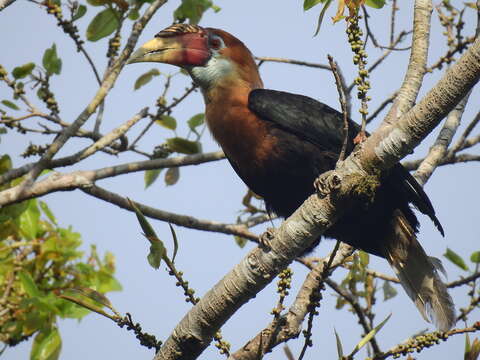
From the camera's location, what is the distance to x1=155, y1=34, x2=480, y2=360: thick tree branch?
272 centimetres

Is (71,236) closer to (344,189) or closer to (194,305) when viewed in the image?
(194,305)

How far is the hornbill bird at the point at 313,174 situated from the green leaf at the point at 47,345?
62.8 inches

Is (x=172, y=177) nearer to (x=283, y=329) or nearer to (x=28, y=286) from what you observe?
(x=28, y=286)

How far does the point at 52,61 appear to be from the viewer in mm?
4574

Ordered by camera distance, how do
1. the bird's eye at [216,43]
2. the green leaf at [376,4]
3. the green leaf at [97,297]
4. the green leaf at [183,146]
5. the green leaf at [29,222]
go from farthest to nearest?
the bird's eye at [216,43] < the green leaf at [183,146] < the green leaf at [29,222] < the green leaf at [376,4] < the green leaf at [97,297]

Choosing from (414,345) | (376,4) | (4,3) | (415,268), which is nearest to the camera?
(414,345)

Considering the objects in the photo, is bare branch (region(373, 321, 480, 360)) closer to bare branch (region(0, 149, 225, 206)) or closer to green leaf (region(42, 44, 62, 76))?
bare branch (region(0, 149, 225, 206))

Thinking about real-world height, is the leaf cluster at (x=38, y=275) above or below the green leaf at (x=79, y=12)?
below

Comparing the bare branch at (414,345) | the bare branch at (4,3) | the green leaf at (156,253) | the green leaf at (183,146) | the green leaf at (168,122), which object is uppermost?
the bare branch at (4,3)

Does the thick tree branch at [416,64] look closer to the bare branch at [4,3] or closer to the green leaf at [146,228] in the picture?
the green leaf at [146,228]

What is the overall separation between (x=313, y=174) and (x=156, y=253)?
1.69 metres

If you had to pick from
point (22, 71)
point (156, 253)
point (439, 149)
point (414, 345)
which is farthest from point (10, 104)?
point (414, 345)

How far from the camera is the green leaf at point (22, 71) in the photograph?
442 cm

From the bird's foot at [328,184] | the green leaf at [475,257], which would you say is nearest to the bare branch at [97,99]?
the bird's foot at [328,184]
